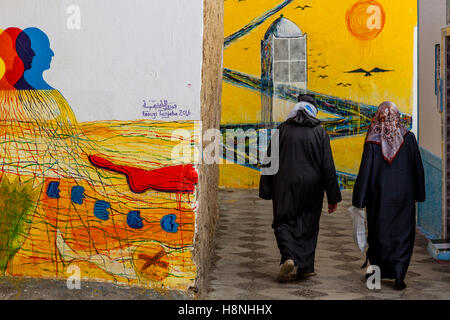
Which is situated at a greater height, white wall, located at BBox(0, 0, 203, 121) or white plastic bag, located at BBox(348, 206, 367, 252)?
white wall, located at BBox(0, 0, 203, 121)

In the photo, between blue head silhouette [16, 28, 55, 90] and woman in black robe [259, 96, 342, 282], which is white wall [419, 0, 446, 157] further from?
blue head silhouette [16, 28, 55, 90]

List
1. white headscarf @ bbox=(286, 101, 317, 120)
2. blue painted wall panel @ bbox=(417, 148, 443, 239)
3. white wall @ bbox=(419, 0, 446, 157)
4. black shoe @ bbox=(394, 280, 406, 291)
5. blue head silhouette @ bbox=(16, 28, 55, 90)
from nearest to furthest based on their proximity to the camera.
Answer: blue head silhouette @ bbox=(16, 28, 55, 90), black shoe @ bbox=(394, 280, 406, 291), white headscarf @ bbox=(286, 101, 317, 120), blue painted wall panel @ bbox=(417, 148, 443, 239), white wall @ bbox=(419, 0, 446, 157)

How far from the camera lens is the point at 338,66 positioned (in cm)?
1160

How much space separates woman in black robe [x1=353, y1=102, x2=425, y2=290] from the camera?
577cm

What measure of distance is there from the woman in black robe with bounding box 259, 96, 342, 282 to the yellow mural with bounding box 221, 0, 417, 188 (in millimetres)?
5725

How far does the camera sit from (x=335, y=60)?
1160 cm

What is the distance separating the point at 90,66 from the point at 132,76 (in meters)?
0.37

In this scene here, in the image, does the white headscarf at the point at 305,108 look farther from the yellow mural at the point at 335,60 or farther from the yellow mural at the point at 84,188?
the yellow mural at the point at 335,60

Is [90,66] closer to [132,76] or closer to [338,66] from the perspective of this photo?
[132,76]

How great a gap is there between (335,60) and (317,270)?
6.00 metres

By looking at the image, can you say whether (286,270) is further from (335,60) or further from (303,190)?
(335,60)

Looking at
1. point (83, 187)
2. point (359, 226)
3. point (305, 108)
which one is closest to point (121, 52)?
point (83, 187)

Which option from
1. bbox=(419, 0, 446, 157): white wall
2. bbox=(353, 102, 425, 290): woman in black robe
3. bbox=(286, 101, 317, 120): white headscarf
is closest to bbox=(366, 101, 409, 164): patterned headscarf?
bbox=(353, 102, 425, 290): woman in black robe

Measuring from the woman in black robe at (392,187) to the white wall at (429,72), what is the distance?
6.14 feet
